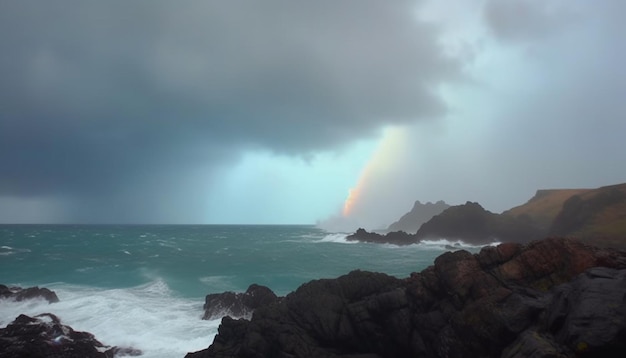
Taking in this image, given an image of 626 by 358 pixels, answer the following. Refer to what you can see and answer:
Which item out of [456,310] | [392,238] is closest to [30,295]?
[456,310]

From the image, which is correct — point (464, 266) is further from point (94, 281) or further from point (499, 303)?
point (94, 281)

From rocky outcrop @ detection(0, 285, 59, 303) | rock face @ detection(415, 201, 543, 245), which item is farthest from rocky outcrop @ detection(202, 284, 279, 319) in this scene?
rock face @ detection(415, 201, 543, 245)

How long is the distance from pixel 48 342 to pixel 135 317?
739cm

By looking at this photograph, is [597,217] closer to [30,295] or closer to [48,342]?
[48,342]

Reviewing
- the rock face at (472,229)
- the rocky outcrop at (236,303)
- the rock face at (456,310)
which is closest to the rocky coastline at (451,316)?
the rock face at (456,310)

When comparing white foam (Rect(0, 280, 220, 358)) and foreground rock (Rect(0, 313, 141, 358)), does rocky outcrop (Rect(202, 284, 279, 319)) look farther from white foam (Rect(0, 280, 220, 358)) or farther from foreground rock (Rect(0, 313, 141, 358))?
foreground rock (Rect(0, 313, 141, 358))

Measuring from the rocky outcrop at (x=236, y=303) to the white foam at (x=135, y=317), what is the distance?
1090 millimetres

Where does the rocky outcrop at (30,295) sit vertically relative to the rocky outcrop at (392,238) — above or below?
below

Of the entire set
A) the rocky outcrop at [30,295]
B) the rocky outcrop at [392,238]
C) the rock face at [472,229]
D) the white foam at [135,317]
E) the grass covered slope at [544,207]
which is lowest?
the white foam at [135,317]

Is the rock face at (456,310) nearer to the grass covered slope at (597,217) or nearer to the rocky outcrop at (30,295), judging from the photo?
the rocky outcrop at (30,295)

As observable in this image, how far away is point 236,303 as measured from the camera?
3056 centimetres

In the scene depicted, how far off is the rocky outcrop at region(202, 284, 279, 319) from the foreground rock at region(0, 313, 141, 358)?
7.91 meters

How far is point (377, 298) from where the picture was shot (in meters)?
18.7

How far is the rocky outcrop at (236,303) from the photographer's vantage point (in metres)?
29.5
